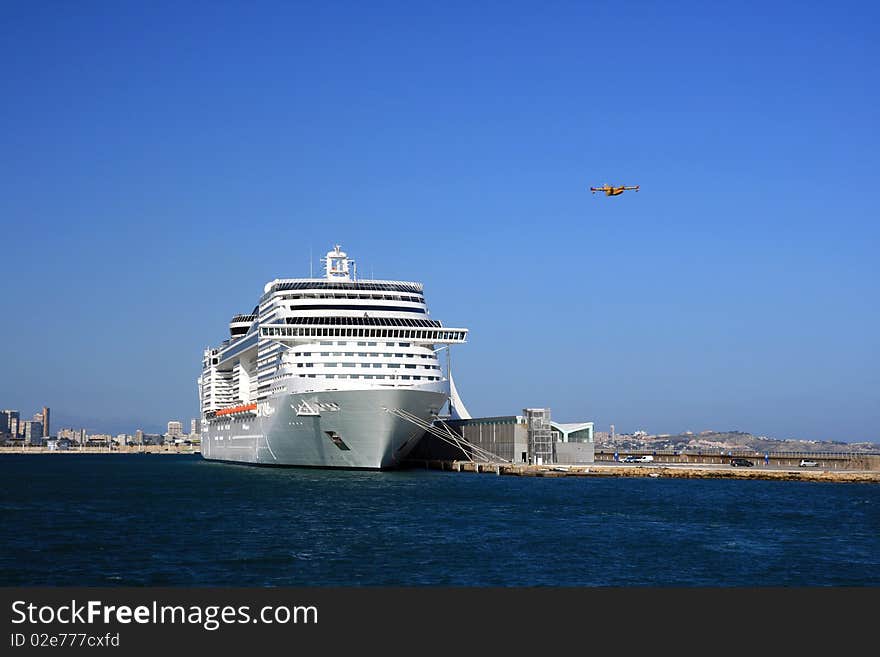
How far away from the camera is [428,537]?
40.3m

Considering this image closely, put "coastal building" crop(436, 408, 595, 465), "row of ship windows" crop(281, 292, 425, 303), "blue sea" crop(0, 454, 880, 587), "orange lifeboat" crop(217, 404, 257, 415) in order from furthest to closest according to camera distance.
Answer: "coastal building" crop(436, 408, 595, 465)
"orange lifeboat" crop(217, 404, 257, 415)
"row of ship windows" crop(281, 292, 425, 303)
"blue sea" crop(0, 454, 880, 587)

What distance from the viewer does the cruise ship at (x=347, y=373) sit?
7394 centimetres

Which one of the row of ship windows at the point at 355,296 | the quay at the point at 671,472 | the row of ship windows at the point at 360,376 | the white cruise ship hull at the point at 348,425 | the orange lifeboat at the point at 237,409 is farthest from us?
the orange lifeboat at the point at 237,409

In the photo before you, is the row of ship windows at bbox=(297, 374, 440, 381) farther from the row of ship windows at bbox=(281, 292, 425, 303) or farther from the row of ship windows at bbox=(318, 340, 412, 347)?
the row of ship windows at bbox=(281, 292, 425, 303)

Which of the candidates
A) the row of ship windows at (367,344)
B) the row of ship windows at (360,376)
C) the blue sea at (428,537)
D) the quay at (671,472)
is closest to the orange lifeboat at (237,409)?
the row of ship windows at (367,344)

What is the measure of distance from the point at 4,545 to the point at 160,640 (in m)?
22.2

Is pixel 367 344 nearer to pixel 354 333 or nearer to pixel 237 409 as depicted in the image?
pixel 354 333

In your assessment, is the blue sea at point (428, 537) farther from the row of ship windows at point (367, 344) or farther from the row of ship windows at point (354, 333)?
the row of ship windows at point (354, 333)

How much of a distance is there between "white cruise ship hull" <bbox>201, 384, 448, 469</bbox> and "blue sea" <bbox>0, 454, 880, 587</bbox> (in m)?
5.37

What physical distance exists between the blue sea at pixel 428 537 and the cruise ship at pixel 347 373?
5.82m

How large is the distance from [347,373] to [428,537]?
120 ft

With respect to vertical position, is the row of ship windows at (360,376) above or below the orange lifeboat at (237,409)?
above

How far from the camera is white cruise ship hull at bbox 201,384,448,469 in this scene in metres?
72.7

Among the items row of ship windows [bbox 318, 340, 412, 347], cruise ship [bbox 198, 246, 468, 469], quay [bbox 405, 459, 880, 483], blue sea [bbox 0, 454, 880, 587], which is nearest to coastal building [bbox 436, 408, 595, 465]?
quay [bbox 405, 459, 880, 483]
